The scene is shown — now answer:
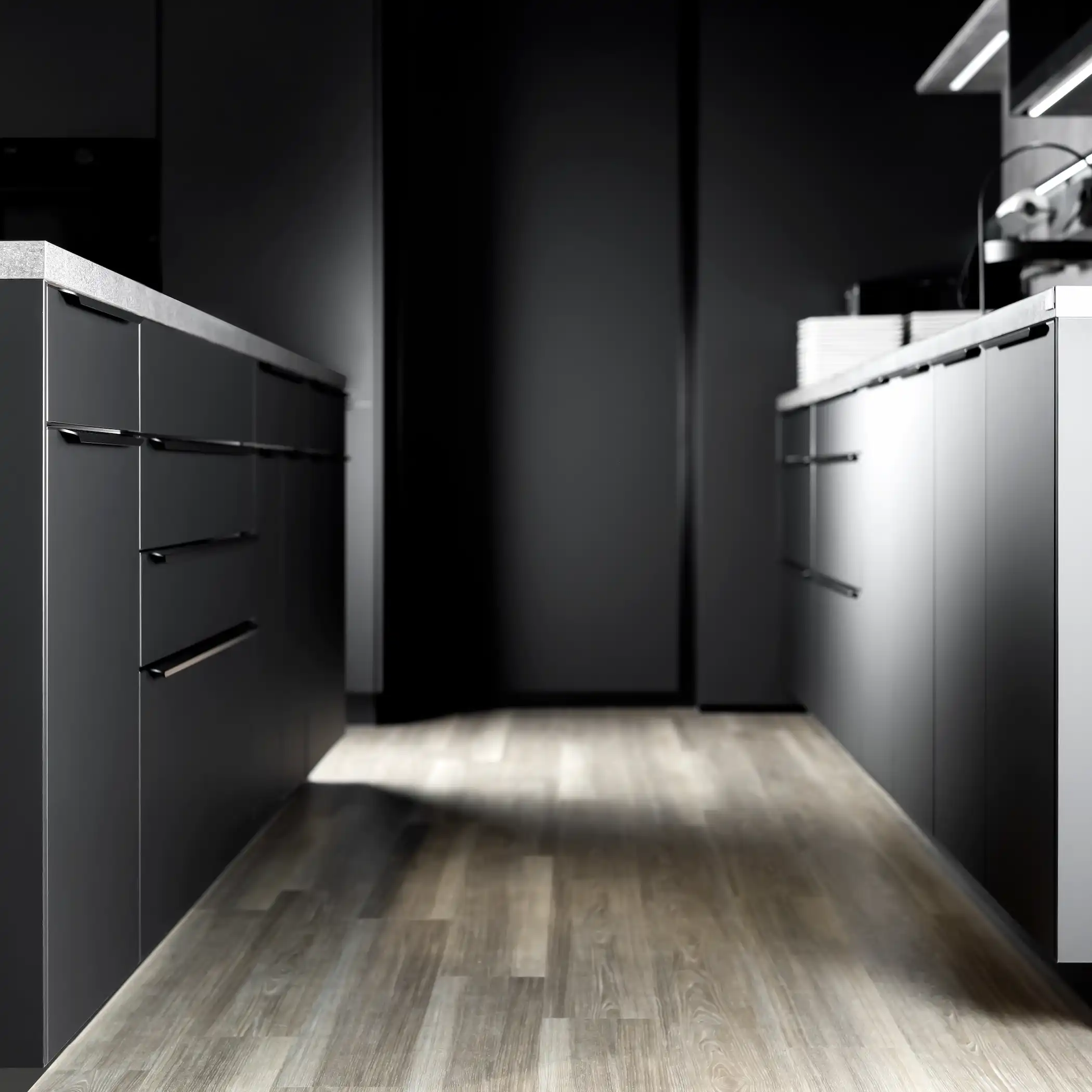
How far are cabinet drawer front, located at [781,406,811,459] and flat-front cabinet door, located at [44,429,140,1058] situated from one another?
7.54 feet

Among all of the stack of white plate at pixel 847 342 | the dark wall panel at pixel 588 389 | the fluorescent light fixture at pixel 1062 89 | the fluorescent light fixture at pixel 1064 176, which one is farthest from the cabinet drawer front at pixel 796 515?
the fluorescent light fixture at pixel 1062 89

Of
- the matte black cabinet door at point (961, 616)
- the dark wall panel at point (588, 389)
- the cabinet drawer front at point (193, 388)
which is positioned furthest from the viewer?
the dark wall panel at point (588, 389)

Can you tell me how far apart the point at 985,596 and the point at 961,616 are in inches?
5.5

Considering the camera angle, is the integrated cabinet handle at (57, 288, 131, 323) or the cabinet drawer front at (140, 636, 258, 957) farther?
the cabinet drawer front at (140, 636, 258, 957)

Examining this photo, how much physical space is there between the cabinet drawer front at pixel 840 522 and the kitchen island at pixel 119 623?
131 centimetres

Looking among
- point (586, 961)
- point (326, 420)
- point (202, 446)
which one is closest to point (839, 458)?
point (326, 420)

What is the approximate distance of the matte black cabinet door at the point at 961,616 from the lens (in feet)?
6.68

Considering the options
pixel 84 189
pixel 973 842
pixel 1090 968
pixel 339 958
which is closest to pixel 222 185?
pixel 84 189

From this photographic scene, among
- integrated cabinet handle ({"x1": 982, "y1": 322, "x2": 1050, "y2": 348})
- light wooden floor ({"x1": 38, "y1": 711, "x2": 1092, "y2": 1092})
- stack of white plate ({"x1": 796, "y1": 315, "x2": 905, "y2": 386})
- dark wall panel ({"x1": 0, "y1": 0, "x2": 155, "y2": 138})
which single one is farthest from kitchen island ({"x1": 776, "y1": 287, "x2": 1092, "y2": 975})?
dark wall panel ({"x1": 0, "y1": 0, "x2": 155, "y2": 138})

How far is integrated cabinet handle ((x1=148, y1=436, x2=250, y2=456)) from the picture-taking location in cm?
188

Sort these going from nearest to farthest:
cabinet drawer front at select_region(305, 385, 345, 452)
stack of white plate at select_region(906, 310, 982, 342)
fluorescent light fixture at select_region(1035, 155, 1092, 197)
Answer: cabinet drawer front at select_region(305, 385, 345, 452), fluorescent light fixture at select_region(1035, 155, 1092, 197), stack of white plate at select_region(906, 310, 982, 342)

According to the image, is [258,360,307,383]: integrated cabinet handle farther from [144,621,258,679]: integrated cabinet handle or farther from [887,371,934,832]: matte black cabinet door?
[887,371,934,832]: matte black cabinet door

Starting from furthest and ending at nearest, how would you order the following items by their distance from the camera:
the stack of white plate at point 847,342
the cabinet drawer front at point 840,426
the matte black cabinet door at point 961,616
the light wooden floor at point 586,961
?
the stack of white plate at point 847,342
the cabinet drawer front at point 840,426
the matte black cabinet door at point 961,616
the light wooden floor at point 586,961

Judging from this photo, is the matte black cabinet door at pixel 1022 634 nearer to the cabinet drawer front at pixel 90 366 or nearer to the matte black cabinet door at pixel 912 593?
the matte black cabinet door at pixel 912 593
